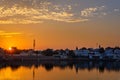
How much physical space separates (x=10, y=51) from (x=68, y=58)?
72.9 ft

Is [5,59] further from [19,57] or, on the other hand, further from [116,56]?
[116,56]

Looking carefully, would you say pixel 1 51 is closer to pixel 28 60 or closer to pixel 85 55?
pixel 28 60

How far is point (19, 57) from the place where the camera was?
4673 inches

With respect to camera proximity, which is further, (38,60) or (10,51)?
(10,51)

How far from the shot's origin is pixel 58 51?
157 meters

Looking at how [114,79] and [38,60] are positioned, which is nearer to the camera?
[114,79]

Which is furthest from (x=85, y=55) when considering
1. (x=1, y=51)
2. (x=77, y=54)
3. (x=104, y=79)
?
(x=104, y=79)

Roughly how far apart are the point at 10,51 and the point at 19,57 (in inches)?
779

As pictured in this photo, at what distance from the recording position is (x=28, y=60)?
117m

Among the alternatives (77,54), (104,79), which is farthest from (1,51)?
(104,79)

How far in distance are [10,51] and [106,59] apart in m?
33.7

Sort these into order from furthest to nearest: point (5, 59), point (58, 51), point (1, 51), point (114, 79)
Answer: point (58, 51) → point (1, 51) → point (5, 59) → point (114, 79)

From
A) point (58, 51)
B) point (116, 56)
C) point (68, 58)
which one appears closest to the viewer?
point (68, 58)

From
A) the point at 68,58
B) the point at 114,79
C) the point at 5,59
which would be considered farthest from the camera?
the point at 68,58
